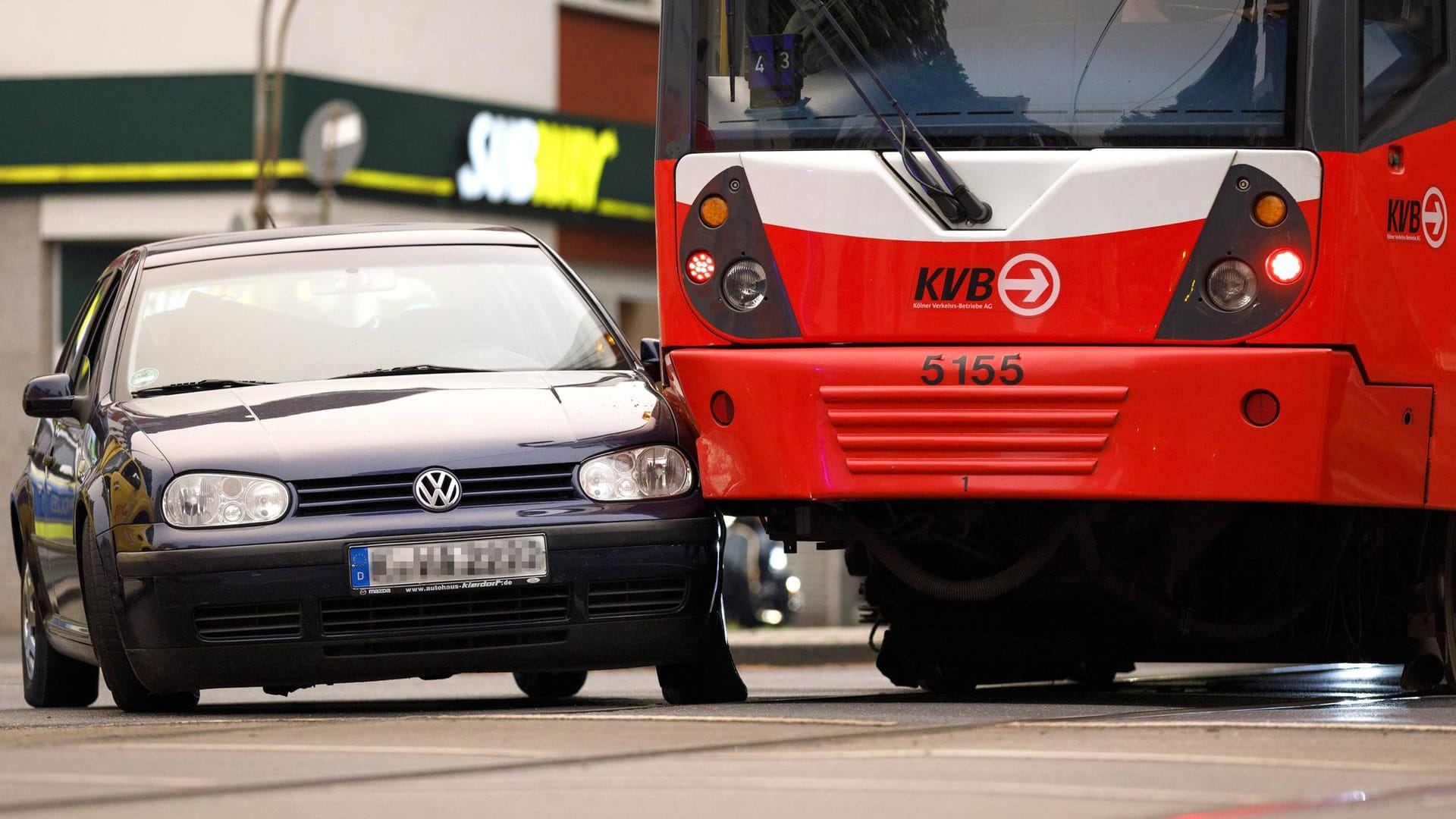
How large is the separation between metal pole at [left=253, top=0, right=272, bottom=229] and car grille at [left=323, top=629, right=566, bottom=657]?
475 inches

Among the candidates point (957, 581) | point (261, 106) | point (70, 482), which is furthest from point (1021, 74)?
point (261, 106)

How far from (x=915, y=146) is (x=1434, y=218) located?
156 cm

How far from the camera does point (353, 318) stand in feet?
29.8

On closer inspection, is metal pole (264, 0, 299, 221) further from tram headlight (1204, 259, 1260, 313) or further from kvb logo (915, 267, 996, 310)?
tram headlight (1204, 259, 1260, 313)

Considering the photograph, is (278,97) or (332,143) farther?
(278,97)

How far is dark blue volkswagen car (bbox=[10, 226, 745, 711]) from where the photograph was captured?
26.0 feet

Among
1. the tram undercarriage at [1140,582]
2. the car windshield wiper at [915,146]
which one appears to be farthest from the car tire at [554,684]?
the car windshield wiper at [915,146]

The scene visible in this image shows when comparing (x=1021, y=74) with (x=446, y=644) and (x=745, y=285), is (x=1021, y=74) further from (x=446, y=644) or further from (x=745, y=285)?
(x=446, y=644)

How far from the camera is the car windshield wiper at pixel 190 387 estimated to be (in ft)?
28.7

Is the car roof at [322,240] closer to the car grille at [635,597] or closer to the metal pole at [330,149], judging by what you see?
the car grille at [635,597]

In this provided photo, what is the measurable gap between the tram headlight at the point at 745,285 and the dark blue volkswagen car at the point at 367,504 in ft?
1.42

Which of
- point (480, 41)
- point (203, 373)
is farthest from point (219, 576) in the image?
point (480, 41)

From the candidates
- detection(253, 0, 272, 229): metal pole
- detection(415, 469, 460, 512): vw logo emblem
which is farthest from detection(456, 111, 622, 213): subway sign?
detection(415, 469, 460, 512): vw logo emblem

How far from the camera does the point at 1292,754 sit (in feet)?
20.1
